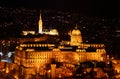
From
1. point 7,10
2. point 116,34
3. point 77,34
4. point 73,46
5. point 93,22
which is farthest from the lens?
point 93,22

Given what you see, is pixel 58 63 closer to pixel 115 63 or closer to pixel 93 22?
pixel 115 63

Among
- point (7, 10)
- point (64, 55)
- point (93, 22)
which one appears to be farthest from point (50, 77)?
point (93, 22)

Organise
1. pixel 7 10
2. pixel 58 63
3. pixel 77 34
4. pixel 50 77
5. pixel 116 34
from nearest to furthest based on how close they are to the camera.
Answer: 1. pixel 50 77
2. pixel 58 63
3. pixel 77 34
4. pixel 116 34
5. pixel 7 10

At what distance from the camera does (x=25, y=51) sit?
5700 centimetres

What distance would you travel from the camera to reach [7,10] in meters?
117

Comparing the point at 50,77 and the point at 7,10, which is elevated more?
the point at 7,10

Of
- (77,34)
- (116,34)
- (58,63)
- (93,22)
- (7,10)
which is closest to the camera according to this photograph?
(58,63)

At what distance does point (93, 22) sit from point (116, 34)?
2392 cm

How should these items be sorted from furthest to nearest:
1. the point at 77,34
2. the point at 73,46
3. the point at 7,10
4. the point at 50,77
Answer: the point at 7,10, the point at 77,34, the point at 73,46, the point at 50,77

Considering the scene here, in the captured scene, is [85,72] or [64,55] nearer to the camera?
[85,72]

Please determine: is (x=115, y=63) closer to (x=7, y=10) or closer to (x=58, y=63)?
(x=58, y=63)

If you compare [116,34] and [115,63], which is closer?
[115,63]

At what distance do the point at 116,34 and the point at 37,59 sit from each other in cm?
5408

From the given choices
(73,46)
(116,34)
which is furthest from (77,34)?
(116,34)
